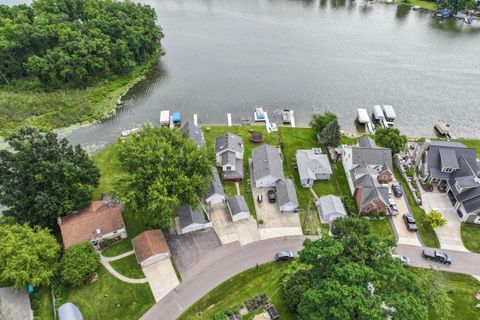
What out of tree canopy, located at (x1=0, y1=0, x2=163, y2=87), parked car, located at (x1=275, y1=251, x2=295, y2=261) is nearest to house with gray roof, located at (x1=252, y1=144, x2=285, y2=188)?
parked car, located at (x1=275, y1=251, x2=295, y2=261)

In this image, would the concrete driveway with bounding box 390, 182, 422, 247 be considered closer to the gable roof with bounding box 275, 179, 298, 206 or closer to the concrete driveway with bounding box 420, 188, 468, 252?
the concrete driveway with bounding box 420, 188, 468, 252

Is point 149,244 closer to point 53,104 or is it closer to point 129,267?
point 129,267

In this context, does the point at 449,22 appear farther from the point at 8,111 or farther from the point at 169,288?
the point at 8,111

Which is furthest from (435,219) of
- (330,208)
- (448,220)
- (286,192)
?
(286,192)

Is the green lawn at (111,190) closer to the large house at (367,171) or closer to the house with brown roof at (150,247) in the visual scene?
the house with brown roof at (150,247)

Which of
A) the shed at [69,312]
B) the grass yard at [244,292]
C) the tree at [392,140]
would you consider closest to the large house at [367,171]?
the tree at [392,140]

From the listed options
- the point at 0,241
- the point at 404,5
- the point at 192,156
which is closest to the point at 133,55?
the point at 192,156
